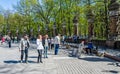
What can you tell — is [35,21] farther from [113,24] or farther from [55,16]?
[113,24]

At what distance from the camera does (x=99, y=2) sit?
45000 mm

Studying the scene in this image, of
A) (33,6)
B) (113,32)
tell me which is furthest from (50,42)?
(33,6)

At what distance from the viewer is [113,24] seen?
3812cm

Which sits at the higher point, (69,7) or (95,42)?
(69,7)

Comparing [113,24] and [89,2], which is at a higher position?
[89,2]

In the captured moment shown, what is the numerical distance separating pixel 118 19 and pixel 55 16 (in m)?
33.0

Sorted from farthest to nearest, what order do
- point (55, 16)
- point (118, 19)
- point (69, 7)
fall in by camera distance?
point (55, 16)
point (69, 7)
point (118, 19)

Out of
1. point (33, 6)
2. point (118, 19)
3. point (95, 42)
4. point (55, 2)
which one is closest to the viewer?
point (118, 19)

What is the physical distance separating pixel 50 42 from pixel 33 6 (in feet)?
124

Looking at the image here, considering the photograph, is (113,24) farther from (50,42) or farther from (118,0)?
(50,42)

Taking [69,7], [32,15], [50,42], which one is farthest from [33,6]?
[50,42]

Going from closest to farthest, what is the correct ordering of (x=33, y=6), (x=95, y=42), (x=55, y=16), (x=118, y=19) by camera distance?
(x=118, y=19) < (x=95, y=42) < (x=55, y=16) < (x=33, y=6)

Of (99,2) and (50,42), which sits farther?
(99,2)

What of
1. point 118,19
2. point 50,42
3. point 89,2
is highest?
point 89,2
